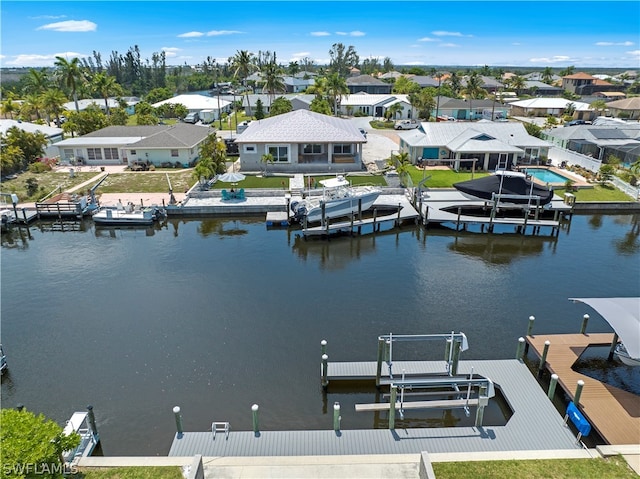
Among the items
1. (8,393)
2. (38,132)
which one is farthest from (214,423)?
Answer: (38,132)

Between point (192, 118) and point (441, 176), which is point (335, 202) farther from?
point (192, 118)

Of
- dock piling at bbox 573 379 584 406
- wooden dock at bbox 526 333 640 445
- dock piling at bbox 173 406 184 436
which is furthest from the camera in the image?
dock piling at bbox 573 379 584 406

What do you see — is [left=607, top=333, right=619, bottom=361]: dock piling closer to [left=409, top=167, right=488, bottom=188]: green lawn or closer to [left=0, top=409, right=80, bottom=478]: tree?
[left=0, top=409, right=80, bottom=478]: tree

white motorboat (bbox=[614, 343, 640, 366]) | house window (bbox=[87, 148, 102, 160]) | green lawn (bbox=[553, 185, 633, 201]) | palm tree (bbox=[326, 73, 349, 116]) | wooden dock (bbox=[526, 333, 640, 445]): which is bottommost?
wooden dock (bbox=[526, 333, 640, 445])

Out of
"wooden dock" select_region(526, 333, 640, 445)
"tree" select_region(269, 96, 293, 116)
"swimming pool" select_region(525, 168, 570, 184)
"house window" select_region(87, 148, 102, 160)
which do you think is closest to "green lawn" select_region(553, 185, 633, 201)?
"swimming pool" select_region(525, 168, 570, 184)

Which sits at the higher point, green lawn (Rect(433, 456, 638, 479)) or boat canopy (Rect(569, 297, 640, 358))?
boat canopy (Rect(569, 297, 640, 358))
